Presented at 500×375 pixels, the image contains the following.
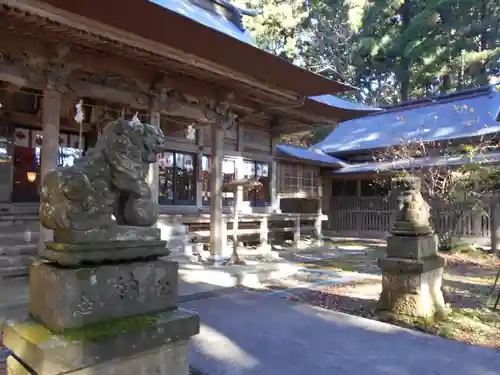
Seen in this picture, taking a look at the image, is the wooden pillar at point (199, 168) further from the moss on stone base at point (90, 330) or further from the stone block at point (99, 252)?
the moss on stone base at point (90, 330)

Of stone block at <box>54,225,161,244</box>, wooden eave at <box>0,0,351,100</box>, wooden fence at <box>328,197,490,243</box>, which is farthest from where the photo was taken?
wooden fence at <box>328,197,490,243</box>

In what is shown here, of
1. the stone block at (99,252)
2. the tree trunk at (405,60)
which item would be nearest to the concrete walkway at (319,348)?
the stone block at (99,252)

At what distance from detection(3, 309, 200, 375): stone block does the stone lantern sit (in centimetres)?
380

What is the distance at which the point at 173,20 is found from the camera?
6363 mm

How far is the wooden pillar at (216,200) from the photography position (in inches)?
376

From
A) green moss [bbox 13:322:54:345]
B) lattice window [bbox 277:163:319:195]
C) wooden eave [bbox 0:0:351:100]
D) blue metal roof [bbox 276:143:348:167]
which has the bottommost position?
green moss [bbox 13:322:54:345]

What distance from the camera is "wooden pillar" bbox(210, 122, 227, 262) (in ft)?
31.3

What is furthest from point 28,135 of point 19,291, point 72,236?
point 72,236

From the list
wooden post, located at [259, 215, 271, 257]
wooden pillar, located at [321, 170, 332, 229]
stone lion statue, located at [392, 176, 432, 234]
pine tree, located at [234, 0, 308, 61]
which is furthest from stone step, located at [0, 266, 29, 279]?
pine tree, located at [234, 0, 308, 61]

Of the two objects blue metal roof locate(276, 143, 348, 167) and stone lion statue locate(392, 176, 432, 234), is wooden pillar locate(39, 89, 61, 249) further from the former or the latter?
blue metal roof locate(276, 143, 348, 167)

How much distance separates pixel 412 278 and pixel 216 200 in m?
5.29

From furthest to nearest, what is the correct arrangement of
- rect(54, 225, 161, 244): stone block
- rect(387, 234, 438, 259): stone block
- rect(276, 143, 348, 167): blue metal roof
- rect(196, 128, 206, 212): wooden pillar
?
1. rect(276, 143, 348, 167): blue metal roof
2. rect(196, 128, 206, 212): wooden pillar
3. rect(387, 234, 438, 259): stone block
4. rect(54, 225, 161, 244): stone block

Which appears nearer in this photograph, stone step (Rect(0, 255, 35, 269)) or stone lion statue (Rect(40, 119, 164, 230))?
stone lion statue (Rect(40, 119, 164, 230))

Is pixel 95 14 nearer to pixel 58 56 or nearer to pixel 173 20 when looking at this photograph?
pixel 173 20
